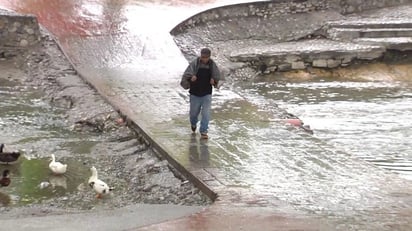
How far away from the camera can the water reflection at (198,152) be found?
9062 millimetres

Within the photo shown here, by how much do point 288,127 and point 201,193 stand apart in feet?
10.9

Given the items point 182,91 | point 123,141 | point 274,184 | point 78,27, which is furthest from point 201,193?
point 78,27

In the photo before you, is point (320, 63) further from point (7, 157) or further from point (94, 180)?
point (94, 180)

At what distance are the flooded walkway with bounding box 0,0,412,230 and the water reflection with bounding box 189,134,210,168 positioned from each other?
0.04 feet

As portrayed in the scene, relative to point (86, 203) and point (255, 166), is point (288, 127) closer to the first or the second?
point (255, 166)

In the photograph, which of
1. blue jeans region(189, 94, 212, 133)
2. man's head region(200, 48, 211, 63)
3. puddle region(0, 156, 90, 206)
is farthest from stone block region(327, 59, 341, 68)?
puddle region(0, 156, 90, 206)

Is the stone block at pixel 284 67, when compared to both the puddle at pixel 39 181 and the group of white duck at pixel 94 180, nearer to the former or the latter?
the puddle at pixel 39 181

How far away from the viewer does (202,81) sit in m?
9.83

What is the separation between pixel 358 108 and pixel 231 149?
471cm

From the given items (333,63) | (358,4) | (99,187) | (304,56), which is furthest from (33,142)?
(358,4)

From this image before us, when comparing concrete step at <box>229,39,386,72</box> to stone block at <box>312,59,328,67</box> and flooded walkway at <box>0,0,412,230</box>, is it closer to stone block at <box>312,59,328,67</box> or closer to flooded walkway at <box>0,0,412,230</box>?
stone block at <box>312,59,328,67</box>

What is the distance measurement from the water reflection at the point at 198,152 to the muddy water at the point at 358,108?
2034 millimetres

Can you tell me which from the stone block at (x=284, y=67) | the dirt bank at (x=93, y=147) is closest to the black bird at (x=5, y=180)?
the dirt bank at (x=93, y=147)

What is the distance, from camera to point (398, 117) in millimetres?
12875
